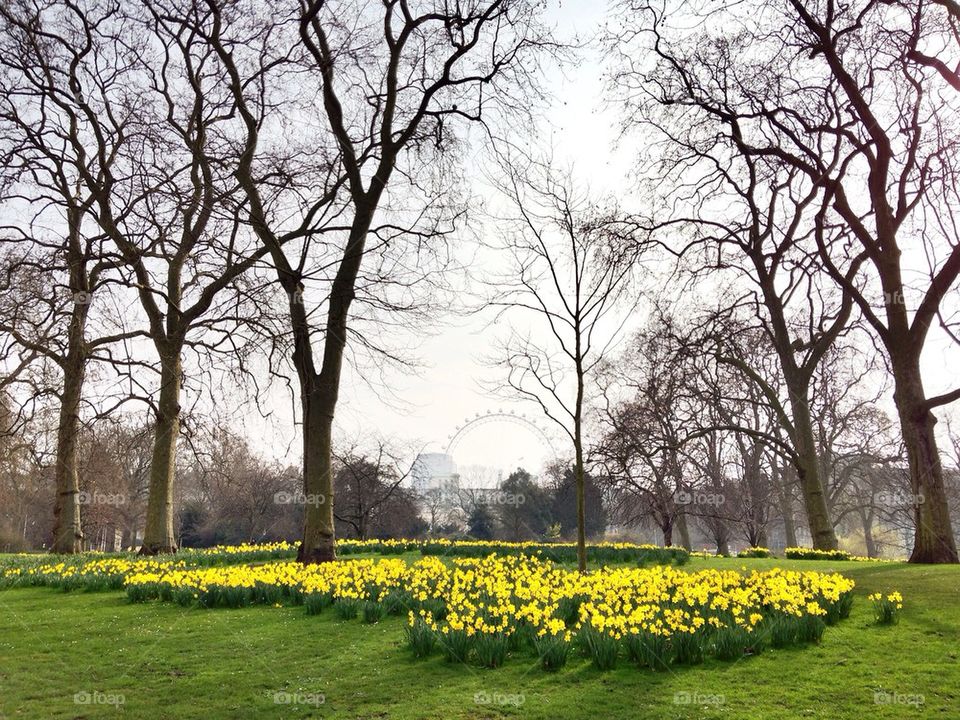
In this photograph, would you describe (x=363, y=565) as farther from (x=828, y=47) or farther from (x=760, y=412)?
(x=760, y=412)

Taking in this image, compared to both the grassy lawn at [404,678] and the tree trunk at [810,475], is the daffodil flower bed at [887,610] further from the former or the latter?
the tree trunk at [810,475]

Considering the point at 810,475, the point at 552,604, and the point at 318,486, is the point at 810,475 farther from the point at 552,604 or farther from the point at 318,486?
the point at 552,604

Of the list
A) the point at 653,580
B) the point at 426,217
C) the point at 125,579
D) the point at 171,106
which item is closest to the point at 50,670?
the point at 125,579

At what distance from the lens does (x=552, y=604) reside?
23.9ft

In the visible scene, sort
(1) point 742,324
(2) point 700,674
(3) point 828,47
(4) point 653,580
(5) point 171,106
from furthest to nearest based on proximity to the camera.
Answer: (1) point 742,324, (5) point 171,106, (3) point 828,47, (4) point 653,580, (2) point 700,674

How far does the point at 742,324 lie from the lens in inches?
723

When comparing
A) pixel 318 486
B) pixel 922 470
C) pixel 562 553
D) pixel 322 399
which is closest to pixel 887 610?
pixel 922 470

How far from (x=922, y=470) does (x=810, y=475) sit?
5138mm

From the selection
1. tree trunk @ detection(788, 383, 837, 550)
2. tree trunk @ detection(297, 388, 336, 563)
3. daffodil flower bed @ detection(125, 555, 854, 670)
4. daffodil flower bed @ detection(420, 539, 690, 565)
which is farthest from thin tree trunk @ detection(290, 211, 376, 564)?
tree trunk @ detection(788, 383, 837, 550)

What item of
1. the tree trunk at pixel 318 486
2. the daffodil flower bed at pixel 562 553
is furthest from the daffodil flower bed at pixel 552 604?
the daffodil flower bed at pixel 562 553

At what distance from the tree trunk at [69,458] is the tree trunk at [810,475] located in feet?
59.9

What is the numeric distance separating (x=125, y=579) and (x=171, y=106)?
11871 mm

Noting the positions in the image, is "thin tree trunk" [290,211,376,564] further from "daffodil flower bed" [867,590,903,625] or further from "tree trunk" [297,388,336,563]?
"daffodil flower bed" [867,590,903,625]

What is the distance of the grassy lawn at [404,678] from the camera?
475cm
